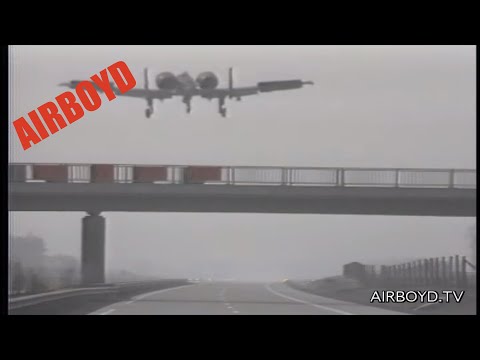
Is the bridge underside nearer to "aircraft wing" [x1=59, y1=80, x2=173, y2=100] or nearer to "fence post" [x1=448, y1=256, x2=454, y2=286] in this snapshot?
"fence post" [x1=448, y1=256, x2=454, y2=286]

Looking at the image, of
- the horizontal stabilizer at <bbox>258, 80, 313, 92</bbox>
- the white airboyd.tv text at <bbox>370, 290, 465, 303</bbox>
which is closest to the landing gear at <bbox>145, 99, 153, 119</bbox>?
the horizontal stabilizer at <bbox>258, 80, 313, 92</bbox>

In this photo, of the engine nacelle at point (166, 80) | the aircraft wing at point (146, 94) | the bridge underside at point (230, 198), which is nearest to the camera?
the aircraft wing at point (146, 94)

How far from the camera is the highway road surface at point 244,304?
18.7 meters

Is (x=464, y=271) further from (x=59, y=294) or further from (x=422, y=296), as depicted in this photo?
(x=59, y=294)

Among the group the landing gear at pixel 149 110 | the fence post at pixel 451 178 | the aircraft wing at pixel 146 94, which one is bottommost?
the fence post at pixel 451 178

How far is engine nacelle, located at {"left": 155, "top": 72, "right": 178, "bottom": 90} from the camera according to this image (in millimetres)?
17375

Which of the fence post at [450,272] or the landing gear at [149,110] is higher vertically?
the landing gear at [149,110]

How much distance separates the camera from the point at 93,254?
70.6 feet

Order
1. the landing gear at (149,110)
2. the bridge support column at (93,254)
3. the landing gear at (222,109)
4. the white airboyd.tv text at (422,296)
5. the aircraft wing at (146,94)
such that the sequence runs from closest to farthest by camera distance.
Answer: the white airboyd.tv text at (422,296)
the aircraft wing at (146,94)
the landing gear at (149,110)
the landing gear at (222,109)
the bridge support column at (93,254)

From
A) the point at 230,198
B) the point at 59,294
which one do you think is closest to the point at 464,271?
the point at 59,294

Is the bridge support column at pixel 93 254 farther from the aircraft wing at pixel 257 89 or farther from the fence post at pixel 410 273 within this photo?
the fence post at pixel 410 273

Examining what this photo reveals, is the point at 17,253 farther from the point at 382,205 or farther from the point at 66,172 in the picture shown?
the point at 382,205

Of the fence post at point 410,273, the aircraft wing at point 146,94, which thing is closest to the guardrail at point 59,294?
the aircraft wing at point 146,94
